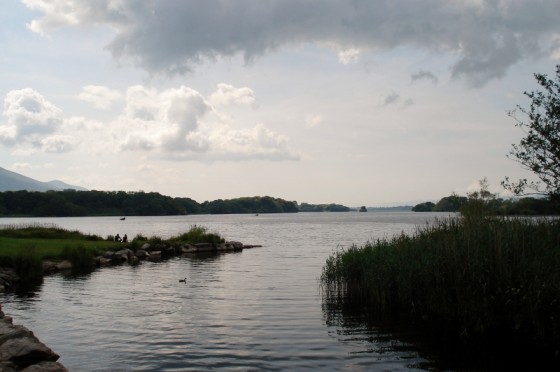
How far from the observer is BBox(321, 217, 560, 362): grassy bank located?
14.4 m

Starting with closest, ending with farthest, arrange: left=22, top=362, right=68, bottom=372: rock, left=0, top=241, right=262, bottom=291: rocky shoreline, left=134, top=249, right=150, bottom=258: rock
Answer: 1. left=22, top=362, right=68, bottom=372: rock
2. left=0, top=241, right=262, bottom=291: rocky shoreline
3. left=134, top=249, right=150, bottom=258: rock

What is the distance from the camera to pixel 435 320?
18.8 m

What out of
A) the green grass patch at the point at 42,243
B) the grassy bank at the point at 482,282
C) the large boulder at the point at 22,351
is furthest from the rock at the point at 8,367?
the green grass patch at the point at 42,243

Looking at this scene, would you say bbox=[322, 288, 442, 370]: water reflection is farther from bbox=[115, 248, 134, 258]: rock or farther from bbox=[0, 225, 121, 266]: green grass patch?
bbox=[115, 248, 134, 258]: rock

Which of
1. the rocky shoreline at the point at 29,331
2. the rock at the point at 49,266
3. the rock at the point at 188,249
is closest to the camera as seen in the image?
the rocky shoreline at the point at 29,331

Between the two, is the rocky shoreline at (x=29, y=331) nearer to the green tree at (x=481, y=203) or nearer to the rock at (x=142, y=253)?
the rock at (x=142, y=253)

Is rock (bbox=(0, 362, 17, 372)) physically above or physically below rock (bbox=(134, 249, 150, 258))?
above

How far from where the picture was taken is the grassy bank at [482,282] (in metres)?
14.4

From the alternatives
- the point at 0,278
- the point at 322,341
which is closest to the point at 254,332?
the point at 322,341

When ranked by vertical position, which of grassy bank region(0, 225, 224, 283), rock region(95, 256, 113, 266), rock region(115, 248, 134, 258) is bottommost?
rock region(95, 256, 113, 266)

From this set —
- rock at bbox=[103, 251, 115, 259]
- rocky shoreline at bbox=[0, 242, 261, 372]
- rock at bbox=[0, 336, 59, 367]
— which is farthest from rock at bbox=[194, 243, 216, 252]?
rock at bbox=[0, 336, 59, 367]

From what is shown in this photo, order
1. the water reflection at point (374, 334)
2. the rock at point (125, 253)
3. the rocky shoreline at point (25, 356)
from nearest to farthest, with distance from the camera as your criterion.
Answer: the rocky shoreline at point (25, 356) < the water reflection at point (374, 334) < the rock at point (125, 253)

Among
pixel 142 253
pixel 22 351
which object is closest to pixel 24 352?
pixel 22 351

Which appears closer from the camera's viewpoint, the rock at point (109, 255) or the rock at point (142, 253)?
the rock at point (109, 255)
